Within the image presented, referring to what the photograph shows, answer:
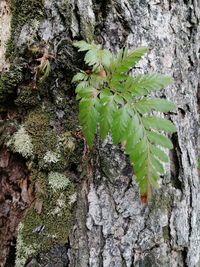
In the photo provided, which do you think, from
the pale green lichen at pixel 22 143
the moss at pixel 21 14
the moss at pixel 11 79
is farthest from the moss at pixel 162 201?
the moss at pixel 21 14

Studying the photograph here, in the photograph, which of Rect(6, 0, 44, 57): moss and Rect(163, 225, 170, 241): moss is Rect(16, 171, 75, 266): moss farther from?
Rect(6, 0, 44, 57): moss

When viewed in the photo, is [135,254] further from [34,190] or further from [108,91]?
[108,91]

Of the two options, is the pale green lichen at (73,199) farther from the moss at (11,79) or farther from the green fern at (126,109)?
the moss at (11,79)

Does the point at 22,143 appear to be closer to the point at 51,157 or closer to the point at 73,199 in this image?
the point at 51,157

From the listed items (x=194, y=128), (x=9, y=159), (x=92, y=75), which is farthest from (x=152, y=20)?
(x=9, y=159)

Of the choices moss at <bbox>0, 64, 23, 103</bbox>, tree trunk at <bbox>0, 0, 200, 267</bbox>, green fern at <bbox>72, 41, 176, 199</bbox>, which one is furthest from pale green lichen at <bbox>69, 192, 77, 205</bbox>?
moss at <bbox>0, 64, 23, 103</bbox>

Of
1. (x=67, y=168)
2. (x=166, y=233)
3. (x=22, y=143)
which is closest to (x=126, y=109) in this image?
(x=67, y=168)
